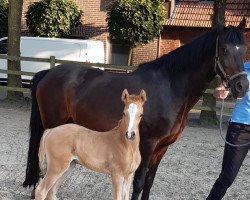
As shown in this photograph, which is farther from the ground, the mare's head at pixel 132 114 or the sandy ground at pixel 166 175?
the mare's head at pixel 132 114

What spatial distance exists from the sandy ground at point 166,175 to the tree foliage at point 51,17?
825 cm

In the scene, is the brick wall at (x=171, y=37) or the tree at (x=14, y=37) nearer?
the tree at (x=14, y=37)

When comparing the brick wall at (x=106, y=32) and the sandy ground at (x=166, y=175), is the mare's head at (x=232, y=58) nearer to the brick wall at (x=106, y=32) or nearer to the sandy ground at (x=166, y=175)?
the sandy ground at (x=166, y=175)

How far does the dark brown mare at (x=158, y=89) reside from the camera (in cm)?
392

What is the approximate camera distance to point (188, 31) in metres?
17.7

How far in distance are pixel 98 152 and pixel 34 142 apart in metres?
1.54

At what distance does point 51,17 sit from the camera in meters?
16.4

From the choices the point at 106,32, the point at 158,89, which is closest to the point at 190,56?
the point at 158,89

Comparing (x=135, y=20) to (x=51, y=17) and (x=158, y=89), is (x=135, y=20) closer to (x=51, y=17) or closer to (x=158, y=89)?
(x=51, y=17)

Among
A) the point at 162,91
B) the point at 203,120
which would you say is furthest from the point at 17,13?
the point at 162,91

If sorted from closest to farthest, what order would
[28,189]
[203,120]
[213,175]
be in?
[28,189] < [213,175] < [203,120]

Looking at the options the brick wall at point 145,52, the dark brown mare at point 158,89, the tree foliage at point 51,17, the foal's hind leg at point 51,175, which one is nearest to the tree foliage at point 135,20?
the brick wall at point 145,52

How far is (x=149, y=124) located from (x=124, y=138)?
2.35 feet

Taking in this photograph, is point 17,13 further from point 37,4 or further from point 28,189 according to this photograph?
point 28,189
